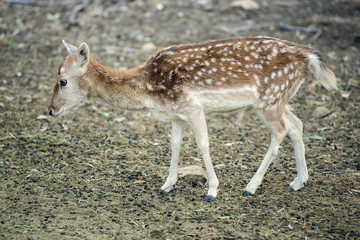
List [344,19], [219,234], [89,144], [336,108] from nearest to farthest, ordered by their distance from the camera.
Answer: [219,234] → [89,144] → [336,108] → [344,19]

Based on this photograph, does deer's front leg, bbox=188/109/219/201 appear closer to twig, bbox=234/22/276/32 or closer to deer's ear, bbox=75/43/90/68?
deer's ear, bbox=75/43/90/68

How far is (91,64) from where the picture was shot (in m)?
5.54

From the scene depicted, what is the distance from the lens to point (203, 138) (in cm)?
534

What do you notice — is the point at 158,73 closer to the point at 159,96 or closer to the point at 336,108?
the point at 159,96

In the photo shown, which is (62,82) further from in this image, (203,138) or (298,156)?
(298,156)

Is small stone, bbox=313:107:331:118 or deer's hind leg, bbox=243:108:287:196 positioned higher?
deer's hind leg, bbox=243:108:287:196

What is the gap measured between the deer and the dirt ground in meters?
0.45

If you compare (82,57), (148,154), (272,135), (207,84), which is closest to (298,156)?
(272,135)

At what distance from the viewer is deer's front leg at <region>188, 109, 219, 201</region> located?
527cm

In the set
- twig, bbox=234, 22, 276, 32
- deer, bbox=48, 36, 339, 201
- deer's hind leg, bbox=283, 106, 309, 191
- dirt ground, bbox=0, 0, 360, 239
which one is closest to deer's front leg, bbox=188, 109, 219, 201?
deer, bbox=48, 36, 339, 201

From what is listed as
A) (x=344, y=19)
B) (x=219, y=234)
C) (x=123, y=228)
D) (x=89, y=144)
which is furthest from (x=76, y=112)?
(x=344, y=19)

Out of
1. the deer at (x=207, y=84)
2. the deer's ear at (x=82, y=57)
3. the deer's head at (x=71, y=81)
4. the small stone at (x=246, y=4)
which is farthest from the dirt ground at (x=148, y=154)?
the deer's ear at (x=82, y=57)

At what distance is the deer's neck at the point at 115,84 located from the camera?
5496 mm

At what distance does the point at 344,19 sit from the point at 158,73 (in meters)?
8.11
